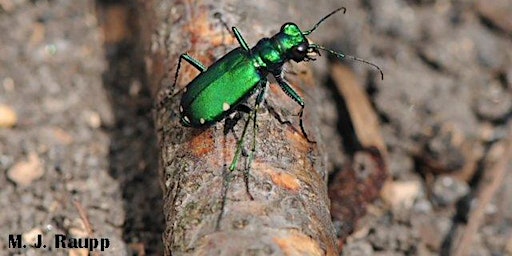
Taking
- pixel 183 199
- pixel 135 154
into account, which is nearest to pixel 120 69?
pixel 135 154

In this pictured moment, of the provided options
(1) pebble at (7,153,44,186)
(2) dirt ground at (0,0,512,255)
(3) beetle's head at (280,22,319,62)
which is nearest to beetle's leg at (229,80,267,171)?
(3) beetle's head at (280,22,319,62)

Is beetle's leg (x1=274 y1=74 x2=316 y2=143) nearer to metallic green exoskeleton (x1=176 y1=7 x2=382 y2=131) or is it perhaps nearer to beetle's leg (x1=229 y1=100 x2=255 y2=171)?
metallic green exoskeleton (x1=176 y1=7 x2=382 y2=131)

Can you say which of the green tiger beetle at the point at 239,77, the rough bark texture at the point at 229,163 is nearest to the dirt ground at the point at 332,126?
the rough bark texture at the point at 229,163

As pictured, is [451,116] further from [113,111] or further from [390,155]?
[113,111]

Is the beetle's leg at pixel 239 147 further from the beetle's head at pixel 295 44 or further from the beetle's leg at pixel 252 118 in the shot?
the beetle's head at pixel 295 44

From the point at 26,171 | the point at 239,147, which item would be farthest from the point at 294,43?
the point at 26,171
